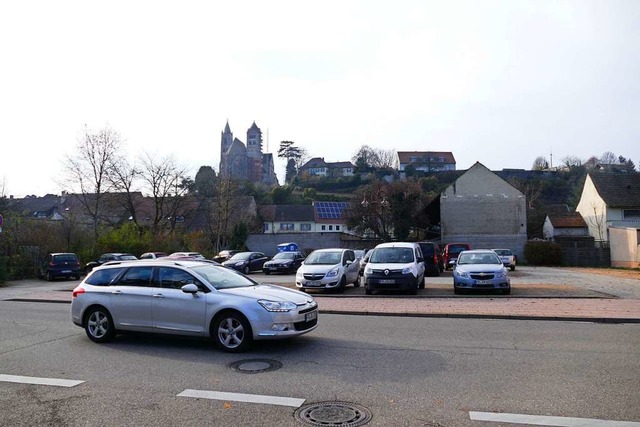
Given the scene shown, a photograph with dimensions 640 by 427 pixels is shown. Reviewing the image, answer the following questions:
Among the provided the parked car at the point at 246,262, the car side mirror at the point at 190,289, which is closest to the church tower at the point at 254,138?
the parked car at the point at 246,262

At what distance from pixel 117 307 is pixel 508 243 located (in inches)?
1642

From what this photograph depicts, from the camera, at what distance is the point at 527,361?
24.8 ft

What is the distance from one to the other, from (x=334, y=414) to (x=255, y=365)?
7.76ft

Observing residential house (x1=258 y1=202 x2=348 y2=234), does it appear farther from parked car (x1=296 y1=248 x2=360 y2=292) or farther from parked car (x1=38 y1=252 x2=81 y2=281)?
parked car (x1=296 y1=248 x2=360 y2=292)

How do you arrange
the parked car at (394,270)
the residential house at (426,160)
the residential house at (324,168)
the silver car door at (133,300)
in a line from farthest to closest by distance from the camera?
the residential house at (324,168), the residential house at (426,160), the parked car at (394,270), the silver car door at (133,300)

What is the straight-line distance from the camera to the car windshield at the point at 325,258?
63.5 ft

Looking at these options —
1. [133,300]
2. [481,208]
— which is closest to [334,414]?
[133,300]

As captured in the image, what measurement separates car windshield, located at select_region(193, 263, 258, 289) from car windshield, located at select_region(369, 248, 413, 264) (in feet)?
29.3

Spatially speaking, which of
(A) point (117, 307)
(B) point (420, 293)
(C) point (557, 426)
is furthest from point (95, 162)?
(C) point (557, 426)

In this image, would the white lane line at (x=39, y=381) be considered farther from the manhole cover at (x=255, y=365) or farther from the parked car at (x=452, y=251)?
the parked car at (x=452, y=251)

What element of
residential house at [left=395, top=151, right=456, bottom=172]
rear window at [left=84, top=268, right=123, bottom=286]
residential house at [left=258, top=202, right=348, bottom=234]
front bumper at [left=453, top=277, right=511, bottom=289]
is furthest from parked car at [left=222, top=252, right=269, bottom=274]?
residential house at [left=395, top=151, right=456, bottom=172]

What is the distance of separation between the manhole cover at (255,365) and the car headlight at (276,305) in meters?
0.86

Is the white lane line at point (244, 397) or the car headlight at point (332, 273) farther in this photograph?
the car headlight at point (332, 273)

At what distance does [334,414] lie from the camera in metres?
5.31
